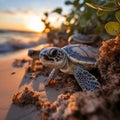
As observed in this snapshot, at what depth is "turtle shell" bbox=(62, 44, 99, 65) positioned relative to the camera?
294 centimetres

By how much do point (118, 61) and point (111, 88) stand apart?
1.74 ft

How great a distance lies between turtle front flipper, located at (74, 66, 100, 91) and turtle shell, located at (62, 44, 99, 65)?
0.42 feet

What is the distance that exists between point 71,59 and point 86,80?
54 centimetres

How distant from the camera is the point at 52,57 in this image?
2785 mm

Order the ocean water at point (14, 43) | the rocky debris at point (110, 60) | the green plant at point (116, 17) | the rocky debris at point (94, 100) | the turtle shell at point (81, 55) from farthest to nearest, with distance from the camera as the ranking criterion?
the ocean water at point (14, 43) < the turtle shell at point (81, 55) < the green plant at point (116, 17) < the rocky debris at point (110, 60) < the rocky debris at point (94, 100)

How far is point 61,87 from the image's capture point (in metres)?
2.79

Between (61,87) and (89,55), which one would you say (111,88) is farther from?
(89,55)

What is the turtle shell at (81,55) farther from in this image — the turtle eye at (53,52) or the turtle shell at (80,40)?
the turtle shell at (80,40)

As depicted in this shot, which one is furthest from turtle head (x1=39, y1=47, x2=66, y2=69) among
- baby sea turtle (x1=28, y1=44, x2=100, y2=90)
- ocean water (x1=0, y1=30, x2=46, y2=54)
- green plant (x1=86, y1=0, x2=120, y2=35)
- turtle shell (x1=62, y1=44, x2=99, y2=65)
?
ocean water (x1=0, y1=30, x2=46, y2=54)

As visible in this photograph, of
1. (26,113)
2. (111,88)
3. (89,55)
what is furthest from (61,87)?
(111,88)

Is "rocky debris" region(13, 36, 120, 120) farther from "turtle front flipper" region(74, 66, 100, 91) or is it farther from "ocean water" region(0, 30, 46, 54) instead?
"ocean water" region(0, 30, 46, 54)

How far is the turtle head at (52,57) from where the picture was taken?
273 cm

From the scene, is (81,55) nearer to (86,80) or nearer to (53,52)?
(53,52)

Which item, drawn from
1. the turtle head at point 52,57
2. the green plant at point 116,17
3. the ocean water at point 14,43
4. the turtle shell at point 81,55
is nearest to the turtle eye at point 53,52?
the turtle head at point 52,57
